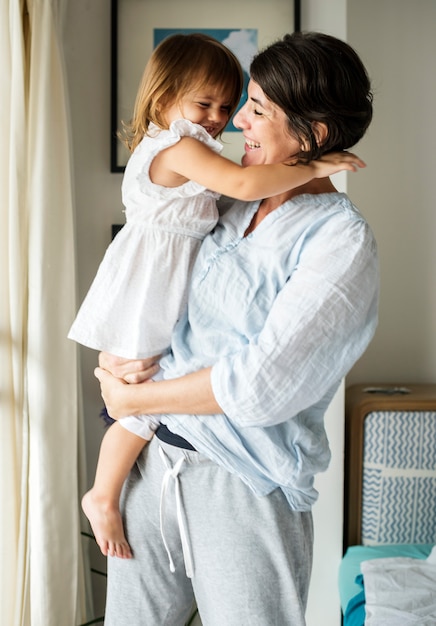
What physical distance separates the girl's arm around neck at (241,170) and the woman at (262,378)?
0.04 meters

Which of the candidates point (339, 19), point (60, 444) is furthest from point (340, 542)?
point (339, 19)

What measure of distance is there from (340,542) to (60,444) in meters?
0.99

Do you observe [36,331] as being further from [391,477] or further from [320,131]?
[391,477]

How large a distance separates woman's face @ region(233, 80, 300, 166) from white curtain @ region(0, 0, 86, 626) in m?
0.94

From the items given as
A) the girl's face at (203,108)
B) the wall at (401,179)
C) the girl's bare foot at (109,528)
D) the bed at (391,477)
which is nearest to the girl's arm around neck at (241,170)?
the girl's face at (203,108)

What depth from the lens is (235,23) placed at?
245 centimetres

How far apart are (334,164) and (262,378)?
36cm

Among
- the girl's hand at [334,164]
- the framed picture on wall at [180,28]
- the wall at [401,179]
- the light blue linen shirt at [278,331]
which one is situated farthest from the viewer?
the wall at [401,179]

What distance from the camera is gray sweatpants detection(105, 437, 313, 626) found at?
1148 millimetres

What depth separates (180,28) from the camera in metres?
2.47

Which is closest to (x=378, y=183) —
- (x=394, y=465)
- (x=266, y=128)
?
(x=394, y=465)

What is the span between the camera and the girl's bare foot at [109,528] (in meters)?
1.24

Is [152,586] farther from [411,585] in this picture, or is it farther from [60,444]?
[411,585]

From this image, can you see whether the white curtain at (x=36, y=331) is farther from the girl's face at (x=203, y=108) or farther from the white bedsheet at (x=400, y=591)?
the white bedsheet at (x=400, y=591)
